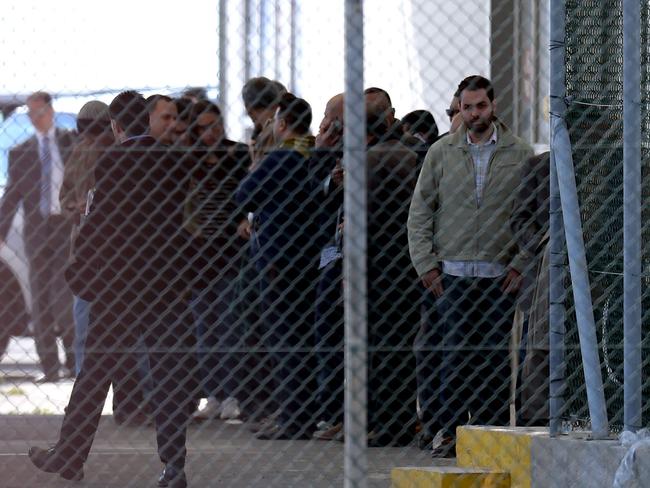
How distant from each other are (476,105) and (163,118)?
5.14 feet

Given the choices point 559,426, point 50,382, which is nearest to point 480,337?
point 559,426

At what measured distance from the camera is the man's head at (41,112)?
25.9 feet

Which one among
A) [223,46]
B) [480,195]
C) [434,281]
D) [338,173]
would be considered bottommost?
[434,281]

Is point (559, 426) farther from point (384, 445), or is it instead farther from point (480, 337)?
point (384, 445)

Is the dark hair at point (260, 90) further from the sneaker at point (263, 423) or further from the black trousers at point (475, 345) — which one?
the sneaker at point (263, 423)

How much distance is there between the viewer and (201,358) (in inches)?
310

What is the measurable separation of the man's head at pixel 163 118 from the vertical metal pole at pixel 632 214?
267 centimetres

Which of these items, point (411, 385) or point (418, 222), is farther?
point (411, 385)

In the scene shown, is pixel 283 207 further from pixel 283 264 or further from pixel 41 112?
pixel 41 112

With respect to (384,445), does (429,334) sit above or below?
above

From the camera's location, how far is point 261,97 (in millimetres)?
7258

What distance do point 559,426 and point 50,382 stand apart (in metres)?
4.93

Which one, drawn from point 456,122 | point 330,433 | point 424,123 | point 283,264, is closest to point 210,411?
point 330,433

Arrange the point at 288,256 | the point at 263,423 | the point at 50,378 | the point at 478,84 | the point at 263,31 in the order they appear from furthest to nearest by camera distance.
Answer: the point at 50,378 → the point at 263,423 → the point at 288,256 → the point at 478,84 → the point at 263,31
